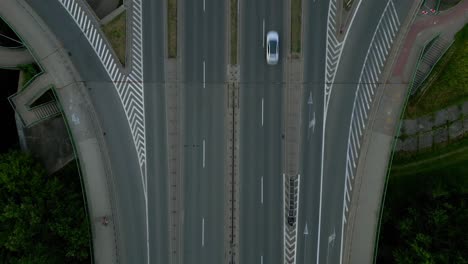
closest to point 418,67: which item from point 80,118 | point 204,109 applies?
point 204,109

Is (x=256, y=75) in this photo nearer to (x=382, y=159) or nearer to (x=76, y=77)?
(x=382, y=159)

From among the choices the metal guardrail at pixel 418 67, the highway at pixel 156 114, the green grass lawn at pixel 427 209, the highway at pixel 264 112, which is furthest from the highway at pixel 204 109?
the metal guardrail at pixel 418 67

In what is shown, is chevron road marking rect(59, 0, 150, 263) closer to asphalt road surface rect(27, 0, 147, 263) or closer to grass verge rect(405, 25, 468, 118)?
asphalt road surface rect(27, 0, 147, 263)

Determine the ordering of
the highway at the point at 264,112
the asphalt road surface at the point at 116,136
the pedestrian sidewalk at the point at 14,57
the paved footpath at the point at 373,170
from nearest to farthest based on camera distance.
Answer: the paved footpath at the point at 373,170 < the highway at the point at 264,112 < the asphalt road surface at the point at 116,136 < the pedestrian sidewalk at the point at 14,57

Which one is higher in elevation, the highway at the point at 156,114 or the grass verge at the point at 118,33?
the grass verge at the point at 118,33

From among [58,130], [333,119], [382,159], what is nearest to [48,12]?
[58,130]

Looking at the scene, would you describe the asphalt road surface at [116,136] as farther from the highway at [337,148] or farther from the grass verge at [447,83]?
the grass verge at [447,83]

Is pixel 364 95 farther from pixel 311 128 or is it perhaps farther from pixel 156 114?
pixel 156 114
